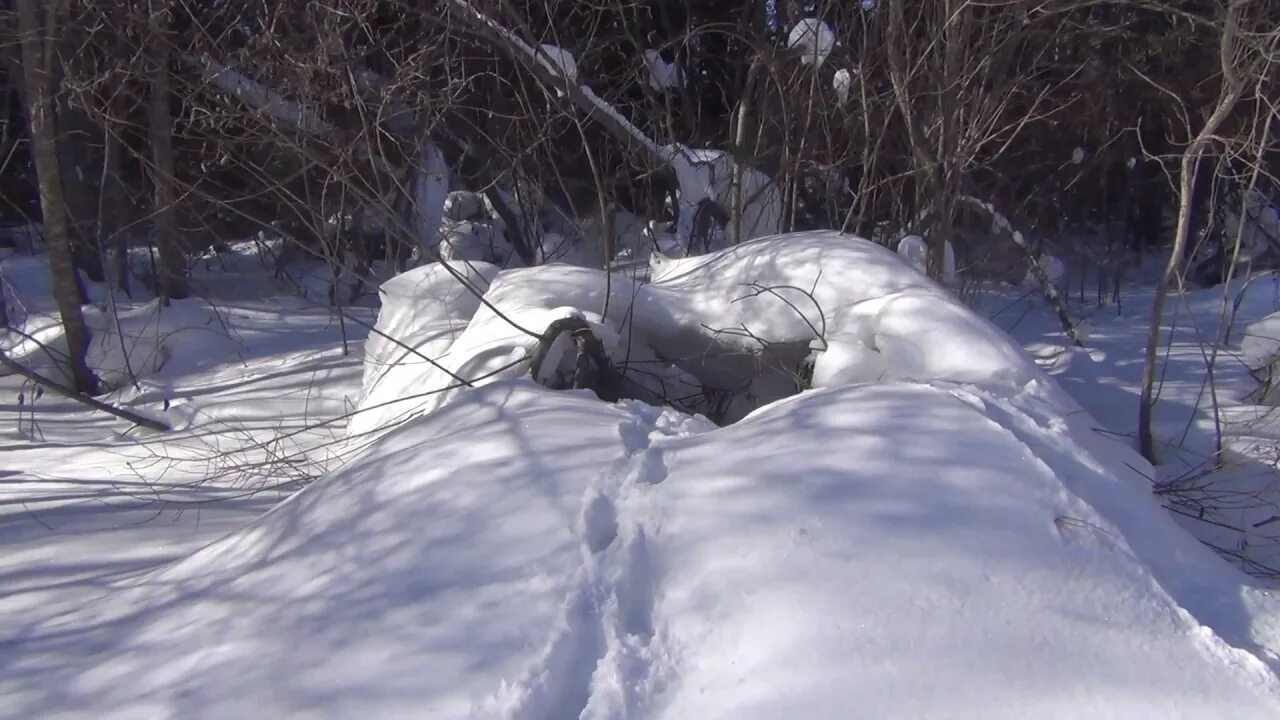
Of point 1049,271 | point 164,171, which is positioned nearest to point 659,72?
point 164,171

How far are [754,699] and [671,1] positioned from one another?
26.9 feet

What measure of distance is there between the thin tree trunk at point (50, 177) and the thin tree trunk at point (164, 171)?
59 cm

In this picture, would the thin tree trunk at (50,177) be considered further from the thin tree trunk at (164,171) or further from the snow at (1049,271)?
the snow at (1049,271)

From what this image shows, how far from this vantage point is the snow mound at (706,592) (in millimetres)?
2074

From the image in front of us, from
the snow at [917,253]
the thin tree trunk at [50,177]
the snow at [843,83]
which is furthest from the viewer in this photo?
the snow at [843,83]

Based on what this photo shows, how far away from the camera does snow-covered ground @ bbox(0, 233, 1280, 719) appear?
6.85 feet

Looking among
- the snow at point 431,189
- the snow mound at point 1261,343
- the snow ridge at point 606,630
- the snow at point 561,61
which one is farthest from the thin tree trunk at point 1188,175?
the snow at point 431,189

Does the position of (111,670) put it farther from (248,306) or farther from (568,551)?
(248,306)

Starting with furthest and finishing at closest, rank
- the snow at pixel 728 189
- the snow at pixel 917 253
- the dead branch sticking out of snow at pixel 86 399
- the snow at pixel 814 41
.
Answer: the snow at pixel 728 189 < the snow at pixel 814 41 < the snow at pixel 917 253 < the dead branch sticking out of snow at pixel 86 399

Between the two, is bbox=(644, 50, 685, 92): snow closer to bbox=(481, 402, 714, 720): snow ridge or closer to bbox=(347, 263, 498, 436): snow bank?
bbox=(347, 263, 498, 436): snow bank

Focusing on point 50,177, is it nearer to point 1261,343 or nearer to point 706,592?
point 706,592

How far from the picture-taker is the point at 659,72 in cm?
793

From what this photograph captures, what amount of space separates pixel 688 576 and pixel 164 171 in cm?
560

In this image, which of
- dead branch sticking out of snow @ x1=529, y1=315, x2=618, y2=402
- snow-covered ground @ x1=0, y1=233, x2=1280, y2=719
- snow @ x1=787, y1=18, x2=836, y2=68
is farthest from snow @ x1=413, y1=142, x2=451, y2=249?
snow-covered ground @ x1=0, y1=233, x2=1280, y2=719
